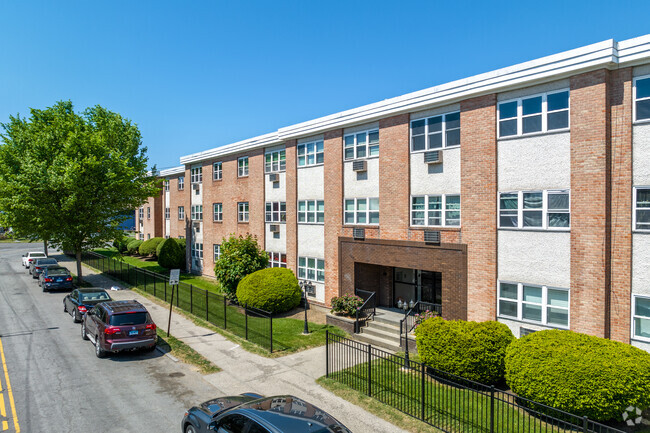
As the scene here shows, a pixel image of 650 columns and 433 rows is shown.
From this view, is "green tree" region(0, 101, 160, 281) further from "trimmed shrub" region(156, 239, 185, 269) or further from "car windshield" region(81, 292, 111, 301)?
"car windshield" region(81, 292, 111, 301)

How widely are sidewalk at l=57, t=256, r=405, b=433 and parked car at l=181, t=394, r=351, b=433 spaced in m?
3.00

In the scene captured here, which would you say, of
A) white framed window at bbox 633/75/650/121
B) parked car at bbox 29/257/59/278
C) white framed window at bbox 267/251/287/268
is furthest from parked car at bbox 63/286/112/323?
white framed window at bbox 633/75/650/121

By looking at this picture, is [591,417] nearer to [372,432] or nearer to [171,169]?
[372,432]

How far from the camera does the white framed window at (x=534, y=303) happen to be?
42.9 feet

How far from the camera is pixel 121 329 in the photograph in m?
14.2

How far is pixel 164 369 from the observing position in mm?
13641

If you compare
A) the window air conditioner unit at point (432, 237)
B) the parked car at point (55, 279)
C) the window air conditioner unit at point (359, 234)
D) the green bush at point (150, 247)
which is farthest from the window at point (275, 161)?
the green bush at point (150, 247)

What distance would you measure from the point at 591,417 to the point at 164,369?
1214 cm

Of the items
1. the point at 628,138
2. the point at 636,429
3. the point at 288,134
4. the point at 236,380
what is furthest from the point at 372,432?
the point at 288,134

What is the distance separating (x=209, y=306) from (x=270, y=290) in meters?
3.93

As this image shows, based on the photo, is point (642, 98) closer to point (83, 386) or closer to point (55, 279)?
point (83, 386)

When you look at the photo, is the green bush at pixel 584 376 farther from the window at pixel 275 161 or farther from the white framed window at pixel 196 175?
the white framed window at pixel 196 175

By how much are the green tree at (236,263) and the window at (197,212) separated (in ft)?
32.4

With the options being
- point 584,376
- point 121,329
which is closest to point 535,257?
point 584,376
